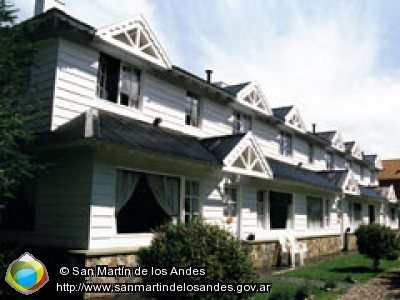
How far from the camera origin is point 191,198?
12953 millimetres

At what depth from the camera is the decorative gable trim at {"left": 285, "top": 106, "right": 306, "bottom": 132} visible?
21.3 meters

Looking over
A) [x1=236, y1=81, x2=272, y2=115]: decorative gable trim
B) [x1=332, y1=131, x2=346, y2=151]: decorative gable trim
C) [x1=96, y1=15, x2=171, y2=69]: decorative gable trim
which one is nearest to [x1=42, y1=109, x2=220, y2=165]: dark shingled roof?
[x1=96, y1=15, x2=171, y2=69]: decorative gable trim

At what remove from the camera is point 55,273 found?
9.38m

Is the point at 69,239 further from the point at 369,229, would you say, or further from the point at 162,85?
the point at 369,229

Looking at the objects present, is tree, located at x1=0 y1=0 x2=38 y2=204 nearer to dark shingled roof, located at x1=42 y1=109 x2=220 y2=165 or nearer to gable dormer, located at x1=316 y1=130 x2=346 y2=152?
dark shingled roof, located at x1=42 y1=109 x2=220 y2=165

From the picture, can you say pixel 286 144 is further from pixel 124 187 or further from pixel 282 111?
pixel 124 187

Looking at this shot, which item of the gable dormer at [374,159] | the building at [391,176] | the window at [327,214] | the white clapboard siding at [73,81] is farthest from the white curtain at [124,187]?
the building at [391,176]

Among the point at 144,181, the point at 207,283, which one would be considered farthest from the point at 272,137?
the point at 207,283

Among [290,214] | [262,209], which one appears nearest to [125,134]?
[262,209]

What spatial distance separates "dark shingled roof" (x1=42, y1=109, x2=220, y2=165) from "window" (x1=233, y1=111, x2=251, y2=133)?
4646mm

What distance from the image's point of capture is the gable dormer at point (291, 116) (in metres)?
21.2

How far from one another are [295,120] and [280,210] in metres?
6.14

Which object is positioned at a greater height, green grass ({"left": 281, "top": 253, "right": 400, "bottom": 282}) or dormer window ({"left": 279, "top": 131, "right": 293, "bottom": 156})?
dormer window ({"left": 279, "top": 131, "right": 293, "bottom": 156})

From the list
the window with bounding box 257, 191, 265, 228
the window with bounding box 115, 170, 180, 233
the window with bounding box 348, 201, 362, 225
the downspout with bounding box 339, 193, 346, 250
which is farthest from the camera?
the window with bounding box 348, 201, 362, 225
